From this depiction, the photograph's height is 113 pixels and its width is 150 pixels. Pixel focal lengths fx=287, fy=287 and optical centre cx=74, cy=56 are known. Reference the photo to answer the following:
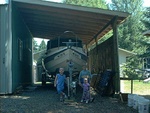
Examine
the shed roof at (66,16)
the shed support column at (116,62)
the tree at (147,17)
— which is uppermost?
the tree at (147,17)

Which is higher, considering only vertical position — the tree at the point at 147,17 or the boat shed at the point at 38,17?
the tree at the point at 147,17

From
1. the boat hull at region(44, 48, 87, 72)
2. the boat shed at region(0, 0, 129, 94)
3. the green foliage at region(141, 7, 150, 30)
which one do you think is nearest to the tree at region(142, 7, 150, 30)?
the green foliage at region(141, 7, 150, 30)

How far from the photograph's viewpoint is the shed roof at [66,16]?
1137 centimetres

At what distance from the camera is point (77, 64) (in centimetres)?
1291

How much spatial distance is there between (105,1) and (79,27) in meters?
36.0

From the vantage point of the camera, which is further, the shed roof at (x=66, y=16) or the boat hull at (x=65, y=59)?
the boat hull at (x=65, y=59)

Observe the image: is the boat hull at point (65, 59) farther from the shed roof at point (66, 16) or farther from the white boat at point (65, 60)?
the shed roof at point (66, 16)

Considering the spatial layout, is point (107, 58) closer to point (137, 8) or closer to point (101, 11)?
point (101, 11)

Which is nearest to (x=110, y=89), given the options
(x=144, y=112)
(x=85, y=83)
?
(x=85, y=83)

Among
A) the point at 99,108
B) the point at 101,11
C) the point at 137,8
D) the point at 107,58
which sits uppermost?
the point at 137,8

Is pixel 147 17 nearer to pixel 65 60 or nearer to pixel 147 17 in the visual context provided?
pixel 147 17

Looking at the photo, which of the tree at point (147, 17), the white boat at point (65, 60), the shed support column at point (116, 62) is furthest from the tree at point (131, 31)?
the shed support column at point (116, 62)

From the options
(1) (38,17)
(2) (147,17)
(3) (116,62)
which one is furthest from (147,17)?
(3) (116,62)

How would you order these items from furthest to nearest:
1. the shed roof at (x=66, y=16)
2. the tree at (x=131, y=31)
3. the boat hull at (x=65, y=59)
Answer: the tree at (x=131, y=31)
the boat hull at (x=65, y=59)
the shed roof at (x=66, y=16)
